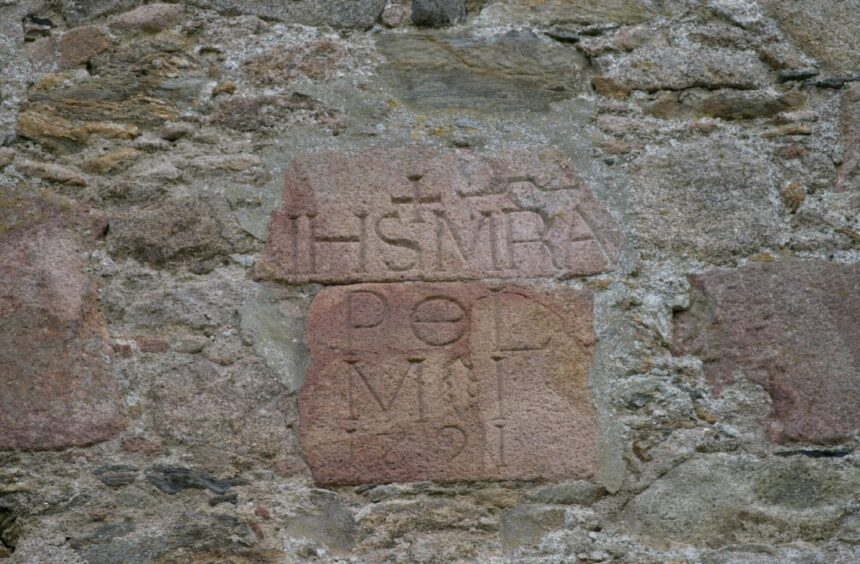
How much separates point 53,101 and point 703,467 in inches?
69.9

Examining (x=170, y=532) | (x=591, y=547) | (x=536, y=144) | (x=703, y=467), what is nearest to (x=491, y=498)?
(x=591, y=547)

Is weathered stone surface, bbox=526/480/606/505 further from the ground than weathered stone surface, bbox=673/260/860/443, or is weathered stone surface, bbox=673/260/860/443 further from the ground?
weathered stone surface, bbox=673/260/860/443

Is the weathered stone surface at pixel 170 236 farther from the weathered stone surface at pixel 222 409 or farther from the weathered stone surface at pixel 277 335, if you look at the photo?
the weathered stone surface at pixel 222 409

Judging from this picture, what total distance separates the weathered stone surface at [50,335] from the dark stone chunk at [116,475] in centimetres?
7

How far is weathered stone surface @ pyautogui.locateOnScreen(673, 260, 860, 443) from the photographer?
2.79 metres

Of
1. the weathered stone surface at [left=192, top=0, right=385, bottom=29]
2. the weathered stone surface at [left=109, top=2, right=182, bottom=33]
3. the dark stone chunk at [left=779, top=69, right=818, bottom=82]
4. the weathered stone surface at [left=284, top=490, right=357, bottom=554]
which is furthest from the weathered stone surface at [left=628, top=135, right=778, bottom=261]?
the weathered stone surface at [left=109, top=2, right=182, bottom=33]

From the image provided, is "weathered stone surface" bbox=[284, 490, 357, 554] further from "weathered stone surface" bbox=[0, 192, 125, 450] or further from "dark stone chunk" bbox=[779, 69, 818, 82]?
"dark stone chunk" bbox=[779, 69, 818, 82]

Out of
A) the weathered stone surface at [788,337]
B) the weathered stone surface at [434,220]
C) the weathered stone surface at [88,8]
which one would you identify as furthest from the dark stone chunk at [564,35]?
the weathered stone surface at [88,8]

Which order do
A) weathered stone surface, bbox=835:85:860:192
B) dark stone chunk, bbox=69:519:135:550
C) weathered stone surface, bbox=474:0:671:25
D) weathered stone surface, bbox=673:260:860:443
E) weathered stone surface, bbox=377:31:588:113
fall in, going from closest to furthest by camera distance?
1. dark stone chunk, bbox=69:519:135:550
2. weathered stone surface, bbox=673:260:860:443
3. weathered stone surface, bbox=835:85:860:192
4. weathered stone surface, bbox=377:31:588:113
5. weathered stone surface, bbox=474:0:671:25

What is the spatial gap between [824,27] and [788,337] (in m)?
0.89

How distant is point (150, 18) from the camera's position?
10.5ft

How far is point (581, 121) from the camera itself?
10.2 ft

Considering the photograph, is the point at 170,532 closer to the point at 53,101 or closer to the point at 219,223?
the point at 219,223

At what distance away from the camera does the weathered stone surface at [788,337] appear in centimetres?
279
